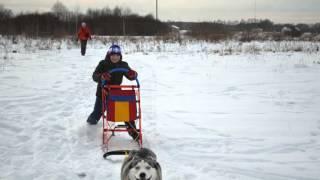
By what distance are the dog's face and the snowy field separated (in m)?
1.21

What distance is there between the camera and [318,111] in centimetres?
828

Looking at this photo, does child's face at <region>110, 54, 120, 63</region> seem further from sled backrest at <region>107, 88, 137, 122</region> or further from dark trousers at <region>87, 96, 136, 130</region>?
sled backrest at <region>107, 88, 137, 122</region>

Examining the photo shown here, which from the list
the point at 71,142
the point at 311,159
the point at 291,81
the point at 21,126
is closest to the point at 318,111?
the point at 311,159

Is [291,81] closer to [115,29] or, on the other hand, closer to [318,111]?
[318,111]

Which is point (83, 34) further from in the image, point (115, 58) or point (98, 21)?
point (98, 21)

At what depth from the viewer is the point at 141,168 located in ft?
11.5

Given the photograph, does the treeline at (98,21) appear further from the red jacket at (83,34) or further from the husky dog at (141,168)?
the husky dog at (141,168)

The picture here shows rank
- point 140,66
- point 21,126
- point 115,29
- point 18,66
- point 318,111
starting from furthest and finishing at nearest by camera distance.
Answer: point 115,29 < point 140,66 < point 18,66 < point 318,111 < point 21,126

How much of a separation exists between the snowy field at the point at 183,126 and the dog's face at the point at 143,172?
3.97 ft

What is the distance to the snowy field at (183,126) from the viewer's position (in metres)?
5.08

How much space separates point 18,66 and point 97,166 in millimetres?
10930

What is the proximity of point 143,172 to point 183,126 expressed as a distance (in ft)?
12.4

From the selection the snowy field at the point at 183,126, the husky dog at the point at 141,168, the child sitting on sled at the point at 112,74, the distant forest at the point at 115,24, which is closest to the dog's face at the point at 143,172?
the husky dog at the point at 141,168

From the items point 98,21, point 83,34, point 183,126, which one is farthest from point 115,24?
point 183,126
